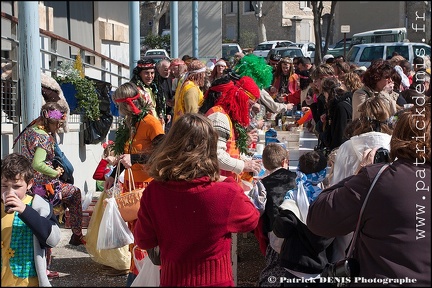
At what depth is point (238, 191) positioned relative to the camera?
3.26 m

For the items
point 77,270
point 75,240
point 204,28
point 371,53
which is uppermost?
point 204,28

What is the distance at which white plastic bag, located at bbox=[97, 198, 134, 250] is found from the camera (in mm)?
4785

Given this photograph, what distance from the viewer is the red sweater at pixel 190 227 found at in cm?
312

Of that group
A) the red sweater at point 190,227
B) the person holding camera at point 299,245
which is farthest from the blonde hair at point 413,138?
the person holding camera at point 299,245

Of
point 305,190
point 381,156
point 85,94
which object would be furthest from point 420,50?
point 381,156

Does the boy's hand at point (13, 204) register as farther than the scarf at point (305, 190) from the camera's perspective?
No

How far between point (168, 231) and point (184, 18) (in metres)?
18.5

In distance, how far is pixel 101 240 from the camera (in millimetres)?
4840

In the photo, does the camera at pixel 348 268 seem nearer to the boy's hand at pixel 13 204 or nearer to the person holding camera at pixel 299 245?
the person holding camera at pixel 299 245

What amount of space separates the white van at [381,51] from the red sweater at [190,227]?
56.1 feet

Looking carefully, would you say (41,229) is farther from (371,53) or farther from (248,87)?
(371,53)

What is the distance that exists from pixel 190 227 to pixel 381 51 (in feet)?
57.9

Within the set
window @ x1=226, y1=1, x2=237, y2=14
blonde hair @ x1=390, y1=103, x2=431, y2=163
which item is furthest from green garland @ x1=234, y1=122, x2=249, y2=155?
window @ x1=226, y1=1, x2=237, y2=14

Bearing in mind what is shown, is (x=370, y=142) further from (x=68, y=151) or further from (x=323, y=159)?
(x=68, y=151)
